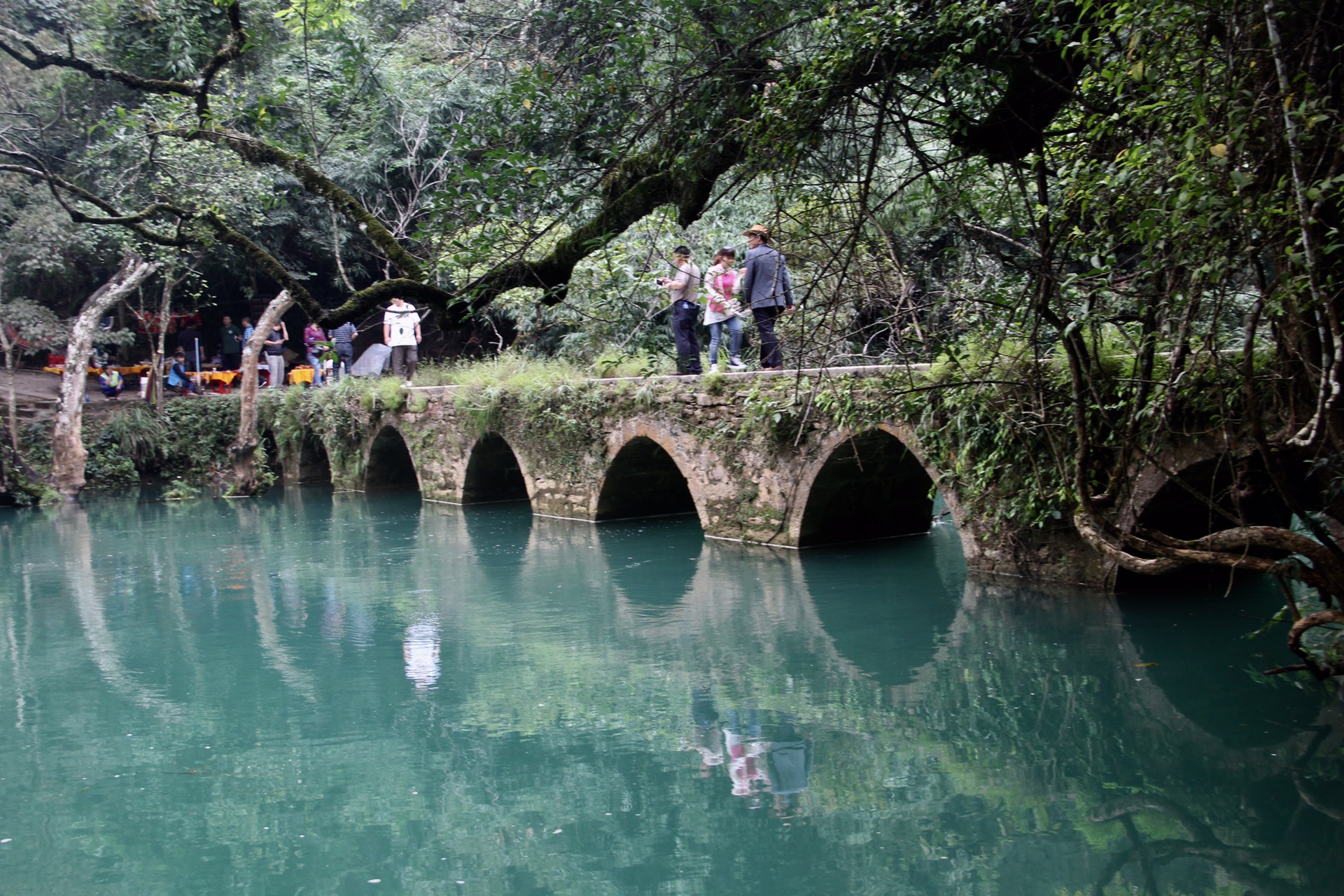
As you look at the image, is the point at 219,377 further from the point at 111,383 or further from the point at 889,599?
the point at 889,599

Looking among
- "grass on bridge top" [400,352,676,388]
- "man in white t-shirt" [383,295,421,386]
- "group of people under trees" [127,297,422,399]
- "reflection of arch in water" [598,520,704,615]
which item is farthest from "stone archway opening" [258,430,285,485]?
"reflection of arch in water" [598,520,704,615]

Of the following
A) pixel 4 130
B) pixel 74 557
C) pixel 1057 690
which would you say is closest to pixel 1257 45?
pixel 1057 690

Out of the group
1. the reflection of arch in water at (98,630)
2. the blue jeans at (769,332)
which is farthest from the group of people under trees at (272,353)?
the blue jeans at (769,332)

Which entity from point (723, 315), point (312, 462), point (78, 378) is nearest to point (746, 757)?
point (723, 315)

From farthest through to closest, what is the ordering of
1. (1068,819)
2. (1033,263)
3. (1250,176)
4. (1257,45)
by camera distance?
(1033,263) < (1068,819) < (1257,45) < (1250,176)

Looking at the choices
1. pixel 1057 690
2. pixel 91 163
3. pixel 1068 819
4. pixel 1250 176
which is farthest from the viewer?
pixel 91 163

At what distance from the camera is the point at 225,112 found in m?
6.77

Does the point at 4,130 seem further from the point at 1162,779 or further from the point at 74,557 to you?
the point at 1162,779

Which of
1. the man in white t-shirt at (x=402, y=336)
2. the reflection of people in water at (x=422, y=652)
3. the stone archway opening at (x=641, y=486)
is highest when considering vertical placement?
the man in white t-shirt at (x=402, y=336)

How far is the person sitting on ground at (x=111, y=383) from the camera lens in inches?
839

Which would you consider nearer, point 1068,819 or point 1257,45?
point 1257,45

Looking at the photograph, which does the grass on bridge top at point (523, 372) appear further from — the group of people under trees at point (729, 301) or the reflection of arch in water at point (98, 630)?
the reflection of arch in water at point (98, 630)

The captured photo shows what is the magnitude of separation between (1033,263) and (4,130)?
15.6 meters

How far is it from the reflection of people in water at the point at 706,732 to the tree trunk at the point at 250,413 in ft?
42.9
